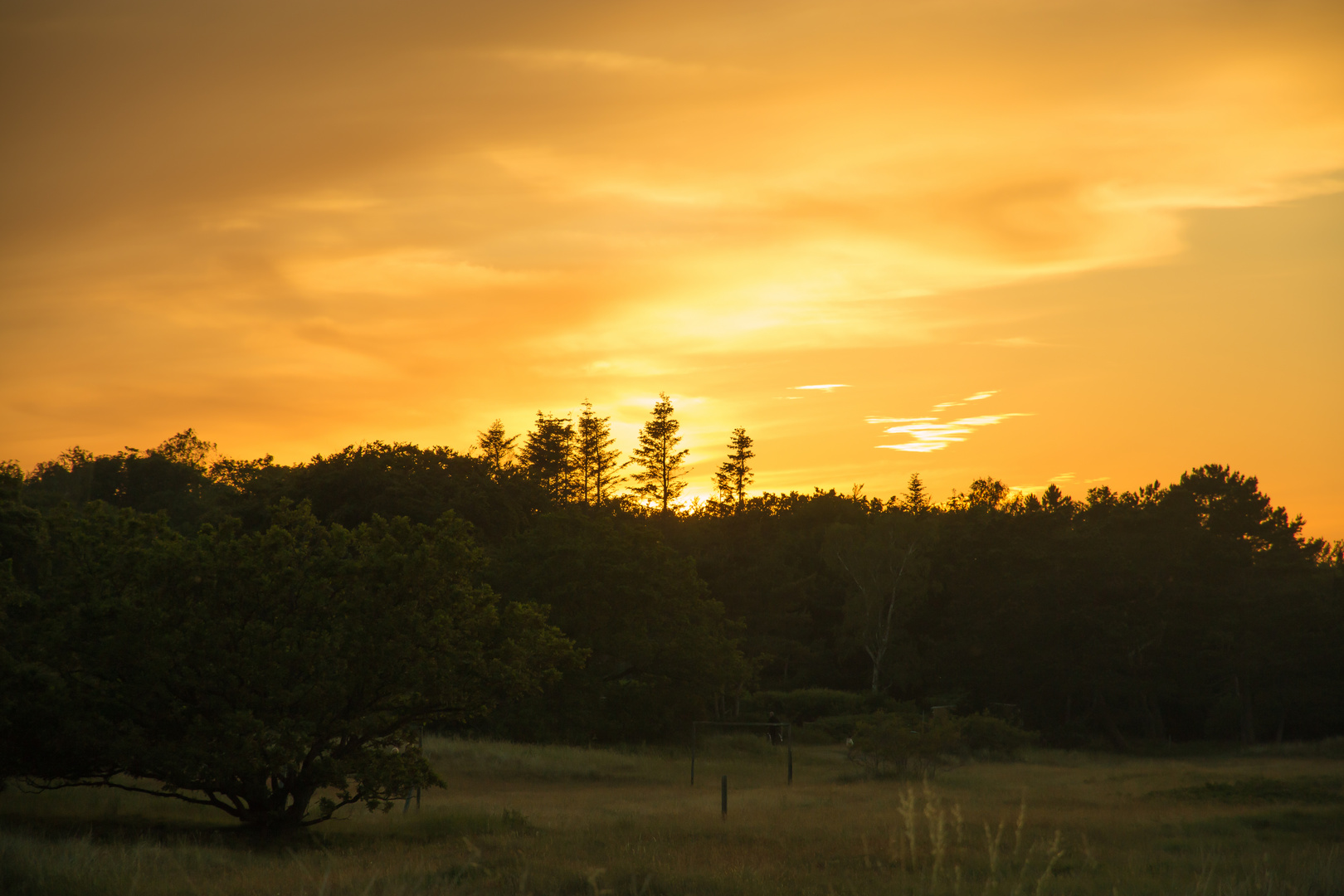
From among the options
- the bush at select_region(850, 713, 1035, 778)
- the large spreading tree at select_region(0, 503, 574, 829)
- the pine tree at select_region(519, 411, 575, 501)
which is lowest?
the bush at select_region(850, 713, 1035, 778)

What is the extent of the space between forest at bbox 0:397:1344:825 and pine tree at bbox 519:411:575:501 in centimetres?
32

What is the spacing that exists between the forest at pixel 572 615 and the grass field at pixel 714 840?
152cm

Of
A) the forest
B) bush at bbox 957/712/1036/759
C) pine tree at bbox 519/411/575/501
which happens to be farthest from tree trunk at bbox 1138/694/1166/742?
pine tree at bbox 519/411/575/501

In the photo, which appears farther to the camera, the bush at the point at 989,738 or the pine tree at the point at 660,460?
the pine tree at the point at 660,460

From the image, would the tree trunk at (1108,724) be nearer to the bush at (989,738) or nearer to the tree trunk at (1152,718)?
the tree trunk at (1152,718)

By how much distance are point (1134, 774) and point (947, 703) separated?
23.1 m

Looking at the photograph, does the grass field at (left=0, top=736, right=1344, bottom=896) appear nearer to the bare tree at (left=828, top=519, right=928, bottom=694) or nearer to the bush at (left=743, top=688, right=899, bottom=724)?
the bush at (left=743, top=688, right=899, bottom=724)

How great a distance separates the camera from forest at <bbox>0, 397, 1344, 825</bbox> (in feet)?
63.9

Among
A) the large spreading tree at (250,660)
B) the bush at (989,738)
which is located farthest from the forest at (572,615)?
the bush at (989,738)

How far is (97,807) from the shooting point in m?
23.0

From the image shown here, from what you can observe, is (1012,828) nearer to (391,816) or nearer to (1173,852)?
(1173,852)

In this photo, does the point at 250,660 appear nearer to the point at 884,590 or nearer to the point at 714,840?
the point at 714,840

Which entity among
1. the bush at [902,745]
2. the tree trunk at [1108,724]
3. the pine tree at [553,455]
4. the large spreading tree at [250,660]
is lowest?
the tree trunk at [1108,724]

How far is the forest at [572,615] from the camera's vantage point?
1947 centimetres
